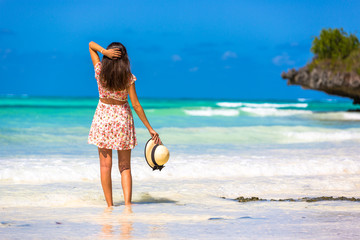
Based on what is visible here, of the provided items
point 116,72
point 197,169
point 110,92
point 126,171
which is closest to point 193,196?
point 126,171

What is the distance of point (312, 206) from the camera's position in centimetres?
425

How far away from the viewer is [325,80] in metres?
28.5

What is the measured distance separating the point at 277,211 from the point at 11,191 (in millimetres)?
2755

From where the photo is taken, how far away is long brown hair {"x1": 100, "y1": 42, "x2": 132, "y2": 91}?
13.6ft

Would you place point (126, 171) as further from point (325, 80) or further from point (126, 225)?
point (325, 80)

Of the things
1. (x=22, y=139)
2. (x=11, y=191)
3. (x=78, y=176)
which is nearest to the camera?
(x=11, y=191)

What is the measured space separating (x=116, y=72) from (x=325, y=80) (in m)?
25.9

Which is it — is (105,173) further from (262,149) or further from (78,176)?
(262,149)

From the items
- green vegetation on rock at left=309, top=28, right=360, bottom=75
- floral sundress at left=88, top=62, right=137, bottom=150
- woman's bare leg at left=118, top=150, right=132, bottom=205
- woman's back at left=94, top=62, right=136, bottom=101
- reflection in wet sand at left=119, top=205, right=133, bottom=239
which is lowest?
reflection in wet sand at left=119, top=205, right=133, bottom=239

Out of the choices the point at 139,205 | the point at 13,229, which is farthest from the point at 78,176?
the point at 13,229

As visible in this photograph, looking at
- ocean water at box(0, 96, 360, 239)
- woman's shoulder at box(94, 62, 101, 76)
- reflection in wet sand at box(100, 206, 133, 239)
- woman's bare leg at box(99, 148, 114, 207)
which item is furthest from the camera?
woman's bare leg at box(99, 148, 114, 207)

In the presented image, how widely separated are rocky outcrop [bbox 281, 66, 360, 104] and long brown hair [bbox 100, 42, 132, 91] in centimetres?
2495

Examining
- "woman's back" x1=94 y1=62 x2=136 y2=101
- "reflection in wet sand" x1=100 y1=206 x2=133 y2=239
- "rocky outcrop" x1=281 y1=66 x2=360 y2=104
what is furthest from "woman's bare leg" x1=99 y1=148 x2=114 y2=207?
"rocky outcrop" x1=281 y1=66 x2=360 y2=104

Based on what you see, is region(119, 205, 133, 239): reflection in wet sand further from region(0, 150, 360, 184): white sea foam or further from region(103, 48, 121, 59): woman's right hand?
region(0, 150, 360, 184): white sea foam
